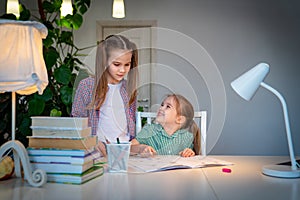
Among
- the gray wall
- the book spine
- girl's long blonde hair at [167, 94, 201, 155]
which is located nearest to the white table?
the book spine

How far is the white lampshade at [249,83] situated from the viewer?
1.37 metres

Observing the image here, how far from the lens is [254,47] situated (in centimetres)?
480

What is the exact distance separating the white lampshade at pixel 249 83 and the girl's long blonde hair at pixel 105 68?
48 cm

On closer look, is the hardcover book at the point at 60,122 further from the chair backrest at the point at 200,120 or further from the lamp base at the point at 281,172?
the chair backrest at the point at 200,120

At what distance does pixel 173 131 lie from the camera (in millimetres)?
1907

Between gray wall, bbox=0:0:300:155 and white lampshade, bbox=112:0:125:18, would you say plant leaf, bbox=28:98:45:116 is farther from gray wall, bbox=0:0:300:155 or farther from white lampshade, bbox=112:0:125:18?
gray wall, bbox=0:0:300:155

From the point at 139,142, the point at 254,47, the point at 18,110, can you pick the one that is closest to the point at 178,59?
the point at 254,47

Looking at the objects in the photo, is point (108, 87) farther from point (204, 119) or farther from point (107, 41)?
point (204, 119)

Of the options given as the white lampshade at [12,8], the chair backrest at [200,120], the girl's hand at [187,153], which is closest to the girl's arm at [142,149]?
the girl's hand at [187,153]

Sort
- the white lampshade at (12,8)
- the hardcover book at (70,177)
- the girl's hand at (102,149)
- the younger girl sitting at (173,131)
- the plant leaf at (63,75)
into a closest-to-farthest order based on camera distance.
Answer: the hardcover book at (70,177) → the girl's hand at (102,149) → the younger girl sitting at (173,131) → the plant leaf at (63,75) → the white lampshade at (12,8)

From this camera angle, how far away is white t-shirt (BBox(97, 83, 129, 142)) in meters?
1.73

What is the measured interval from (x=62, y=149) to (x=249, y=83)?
0.62m

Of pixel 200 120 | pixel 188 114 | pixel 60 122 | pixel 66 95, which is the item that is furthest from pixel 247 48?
pixel 60 122

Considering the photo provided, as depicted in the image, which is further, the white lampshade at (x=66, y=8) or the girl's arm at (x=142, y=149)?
the white lampshade at (x=66, y=8)
